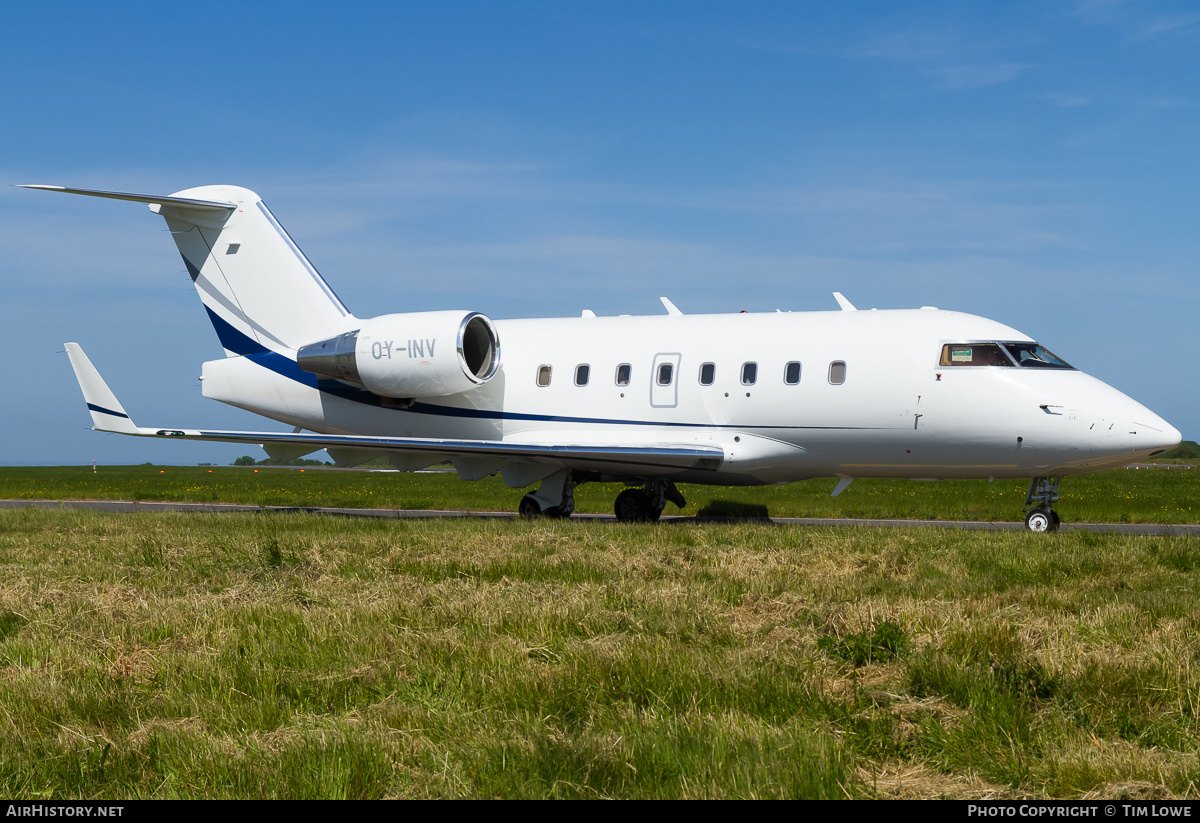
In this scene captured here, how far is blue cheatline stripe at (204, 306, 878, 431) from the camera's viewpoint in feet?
59.0

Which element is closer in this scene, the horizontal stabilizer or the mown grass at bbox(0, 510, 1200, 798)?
the mown grass at bbox(0, 510, 1200, 798)

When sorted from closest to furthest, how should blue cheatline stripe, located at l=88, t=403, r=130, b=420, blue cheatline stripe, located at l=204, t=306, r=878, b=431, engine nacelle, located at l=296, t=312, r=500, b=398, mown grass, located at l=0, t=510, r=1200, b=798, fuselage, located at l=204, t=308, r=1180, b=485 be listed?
mown grass, located at l=0, t=510, r=1200, b=798 → fuselage, located at l=204, t=308, r=1180, b=485 → engine nacelle, located at l=296, t=312, r=500, b=398 → blue cheatline stripe, located at l=204, t=306, r=878, b=431 → blue cheatline stripe, located at l=88, t=403, r=130, b=420

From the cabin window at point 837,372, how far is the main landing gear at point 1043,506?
10.8ft

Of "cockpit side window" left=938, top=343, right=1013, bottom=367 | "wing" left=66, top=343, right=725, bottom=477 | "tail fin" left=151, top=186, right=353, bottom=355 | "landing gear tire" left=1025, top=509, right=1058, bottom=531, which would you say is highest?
"tail fin" left=151, top=186, right=353, bottom=355

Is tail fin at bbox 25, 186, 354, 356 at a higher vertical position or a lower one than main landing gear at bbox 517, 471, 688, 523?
higher

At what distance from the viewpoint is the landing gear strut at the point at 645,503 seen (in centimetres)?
1906

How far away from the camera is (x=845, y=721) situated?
4.91 m

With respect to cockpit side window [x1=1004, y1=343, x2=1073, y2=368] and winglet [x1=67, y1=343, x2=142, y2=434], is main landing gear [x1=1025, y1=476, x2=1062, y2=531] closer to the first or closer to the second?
cockpit side window [x1=1004, y1=343, x2=1073, y2=368]

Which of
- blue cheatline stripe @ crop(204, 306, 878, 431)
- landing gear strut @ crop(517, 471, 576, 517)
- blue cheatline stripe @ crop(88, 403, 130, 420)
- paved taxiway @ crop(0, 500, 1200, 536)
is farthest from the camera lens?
blue cheatline stripe @ crop(88, 403, 130, 420)

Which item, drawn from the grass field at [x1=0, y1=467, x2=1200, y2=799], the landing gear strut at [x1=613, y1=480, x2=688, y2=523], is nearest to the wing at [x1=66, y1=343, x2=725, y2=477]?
the landing gear strut at [x1=613, y1=480, x2=688, y2=523]

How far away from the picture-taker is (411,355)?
58.9 feet

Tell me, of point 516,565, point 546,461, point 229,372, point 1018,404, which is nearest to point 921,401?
point 1018,404

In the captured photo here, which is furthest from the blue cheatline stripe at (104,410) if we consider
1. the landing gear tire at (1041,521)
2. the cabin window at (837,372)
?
the landing gear tire at (1041,521)

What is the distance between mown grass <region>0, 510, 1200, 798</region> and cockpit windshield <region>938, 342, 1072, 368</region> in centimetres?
483
